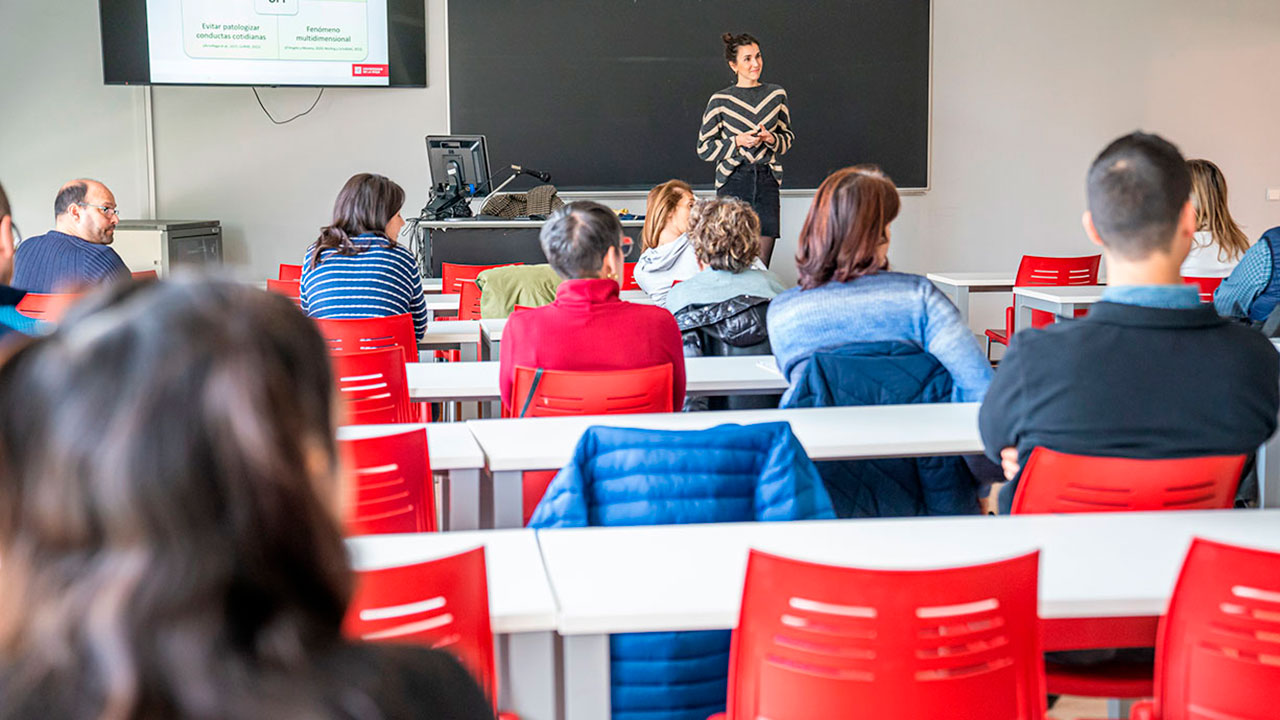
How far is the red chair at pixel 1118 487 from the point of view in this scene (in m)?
1.98

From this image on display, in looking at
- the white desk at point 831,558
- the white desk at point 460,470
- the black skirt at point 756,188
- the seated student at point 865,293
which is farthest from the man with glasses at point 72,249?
the black skirt at point 756,188

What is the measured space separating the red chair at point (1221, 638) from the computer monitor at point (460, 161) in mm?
5914

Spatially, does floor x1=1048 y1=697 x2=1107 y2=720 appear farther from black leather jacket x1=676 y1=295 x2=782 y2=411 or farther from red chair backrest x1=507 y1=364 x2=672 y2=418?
black leather jacket x1=676 y1=295 x2=782 y2=411

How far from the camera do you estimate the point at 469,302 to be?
16.9 ft

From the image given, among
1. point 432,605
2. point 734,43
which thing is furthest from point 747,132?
point 432,605

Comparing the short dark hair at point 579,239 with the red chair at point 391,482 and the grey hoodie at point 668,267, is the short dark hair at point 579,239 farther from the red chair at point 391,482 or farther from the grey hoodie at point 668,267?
the grey hoodie at point 668,267

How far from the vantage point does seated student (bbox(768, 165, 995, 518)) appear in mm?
2779

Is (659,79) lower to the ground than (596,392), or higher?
higher

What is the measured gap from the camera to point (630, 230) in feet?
22.4

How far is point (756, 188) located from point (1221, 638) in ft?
17.9

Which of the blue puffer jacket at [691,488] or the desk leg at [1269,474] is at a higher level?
the blue puffer jacket at [691,488]

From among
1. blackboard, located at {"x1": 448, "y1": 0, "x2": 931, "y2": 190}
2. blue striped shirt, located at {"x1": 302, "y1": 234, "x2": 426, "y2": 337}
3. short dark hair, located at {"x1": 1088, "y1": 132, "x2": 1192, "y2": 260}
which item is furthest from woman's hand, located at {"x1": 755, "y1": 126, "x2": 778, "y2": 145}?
short dark hair, located at {"x1": 1088, "y1": 132, "x2": 1192, "y2": 260}

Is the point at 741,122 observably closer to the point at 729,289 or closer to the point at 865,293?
the point at 729,289

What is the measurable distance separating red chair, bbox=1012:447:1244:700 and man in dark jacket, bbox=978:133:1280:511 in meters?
0.04
